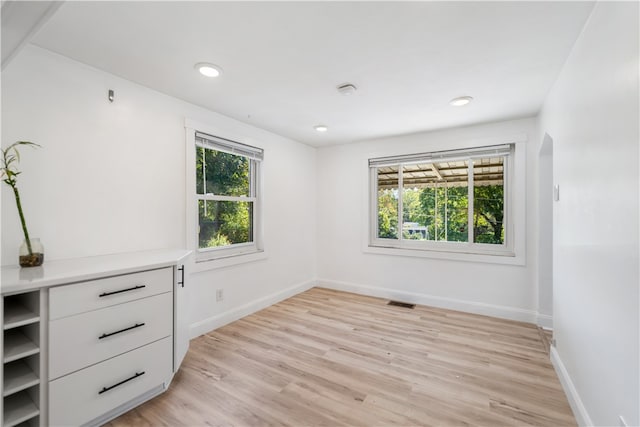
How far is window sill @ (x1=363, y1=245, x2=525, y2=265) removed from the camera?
128 inches

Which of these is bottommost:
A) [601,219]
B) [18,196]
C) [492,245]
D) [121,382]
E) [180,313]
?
[121,382]

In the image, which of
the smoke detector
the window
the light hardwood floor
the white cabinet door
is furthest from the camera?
the window

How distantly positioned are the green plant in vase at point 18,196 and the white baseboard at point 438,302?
11.4 feet

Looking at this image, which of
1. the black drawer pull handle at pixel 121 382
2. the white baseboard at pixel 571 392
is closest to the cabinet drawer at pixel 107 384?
the black drawer pull handle at pixel 121 382

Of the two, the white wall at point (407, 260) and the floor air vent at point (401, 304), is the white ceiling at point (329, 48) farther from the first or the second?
the floor air vent at point (401, 304)

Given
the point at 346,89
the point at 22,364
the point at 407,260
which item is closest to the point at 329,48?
the point at 346,89

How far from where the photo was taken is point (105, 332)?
162 centimetres

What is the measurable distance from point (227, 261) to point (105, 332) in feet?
4.98

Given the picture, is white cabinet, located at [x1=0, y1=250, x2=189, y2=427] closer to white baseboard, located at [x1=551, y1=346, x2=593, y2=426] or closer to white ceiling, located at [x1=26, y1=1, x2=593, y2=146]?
white ceiling, located at [x1=26, y1=1, x2=593, y2=146]

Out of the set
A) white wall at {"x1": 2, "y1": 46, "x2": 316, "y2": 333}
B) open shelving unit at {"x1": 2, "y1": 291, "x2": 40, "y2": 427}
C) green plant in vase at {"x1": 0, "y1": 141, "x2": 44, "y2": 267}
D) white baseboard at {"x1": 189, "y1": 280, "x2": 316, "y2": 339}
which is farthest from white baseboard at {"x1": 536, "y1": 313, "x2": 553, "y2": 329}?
green plant in vase at {"x1": 0, "y1": 141, "x2": 44, "y2": 267}

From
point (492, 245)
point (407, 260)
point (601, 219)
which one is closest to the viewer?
point (601, 219)

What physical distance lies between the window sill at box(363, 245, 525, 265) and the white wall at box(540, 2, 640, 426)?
1.26 m

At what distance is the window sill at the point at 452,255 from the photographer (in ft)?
10.7

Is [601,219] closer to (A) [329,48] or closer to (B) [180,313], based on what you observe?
(A) [329,48]
